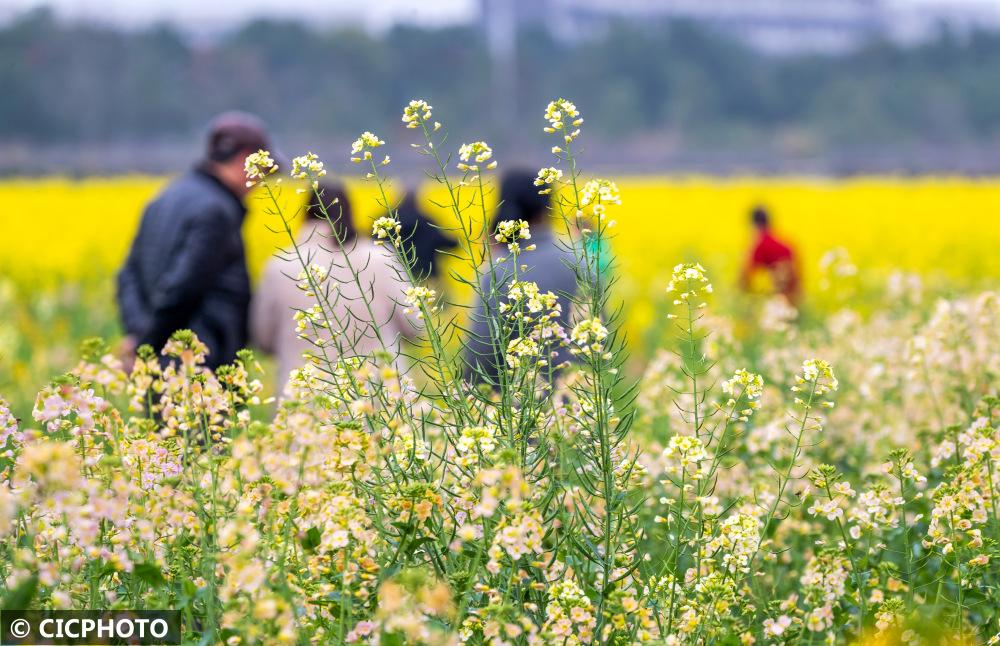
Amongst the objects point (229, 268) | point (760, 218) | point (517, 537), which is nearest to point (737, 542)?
point (517, 537)

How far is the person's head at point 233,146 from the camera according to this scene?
4305 millimetres

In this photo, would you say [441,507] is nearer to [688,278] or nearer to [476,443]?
[476,443]

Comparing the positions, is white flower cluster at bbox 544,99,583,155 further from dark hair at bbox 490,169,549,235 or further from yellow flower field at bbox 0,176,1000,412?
yellow flower field at bbox 0,176,1000,412

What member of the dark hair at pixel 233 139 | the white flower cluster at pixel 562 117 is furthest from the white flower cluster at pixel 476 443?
the dark hair at pixel 233 139

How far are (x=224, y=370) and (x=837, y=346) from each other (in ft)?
11.9

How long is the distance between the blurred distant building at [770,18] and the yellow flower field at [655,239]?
1555cm

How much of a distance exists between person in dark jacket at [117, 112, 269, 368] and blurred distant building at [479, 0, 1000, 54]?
2894 cm

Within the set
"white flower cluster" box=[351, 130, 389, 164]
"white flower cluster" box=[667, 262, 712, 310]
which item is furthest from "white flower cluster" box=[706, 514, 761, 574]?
"white flower cluster" box=[351, 130, 389, 164]

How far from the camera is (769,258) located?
31.4ft

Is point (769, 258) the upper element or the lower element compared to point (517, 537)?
upper

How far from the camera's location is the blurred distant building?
36531 mm

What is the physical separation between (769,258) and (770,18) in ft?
118

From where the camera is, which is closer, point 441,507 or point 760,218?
point 441,507

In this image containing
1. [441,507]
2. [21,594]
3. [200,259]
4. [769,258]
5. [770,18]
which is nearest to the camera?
[21,594]
